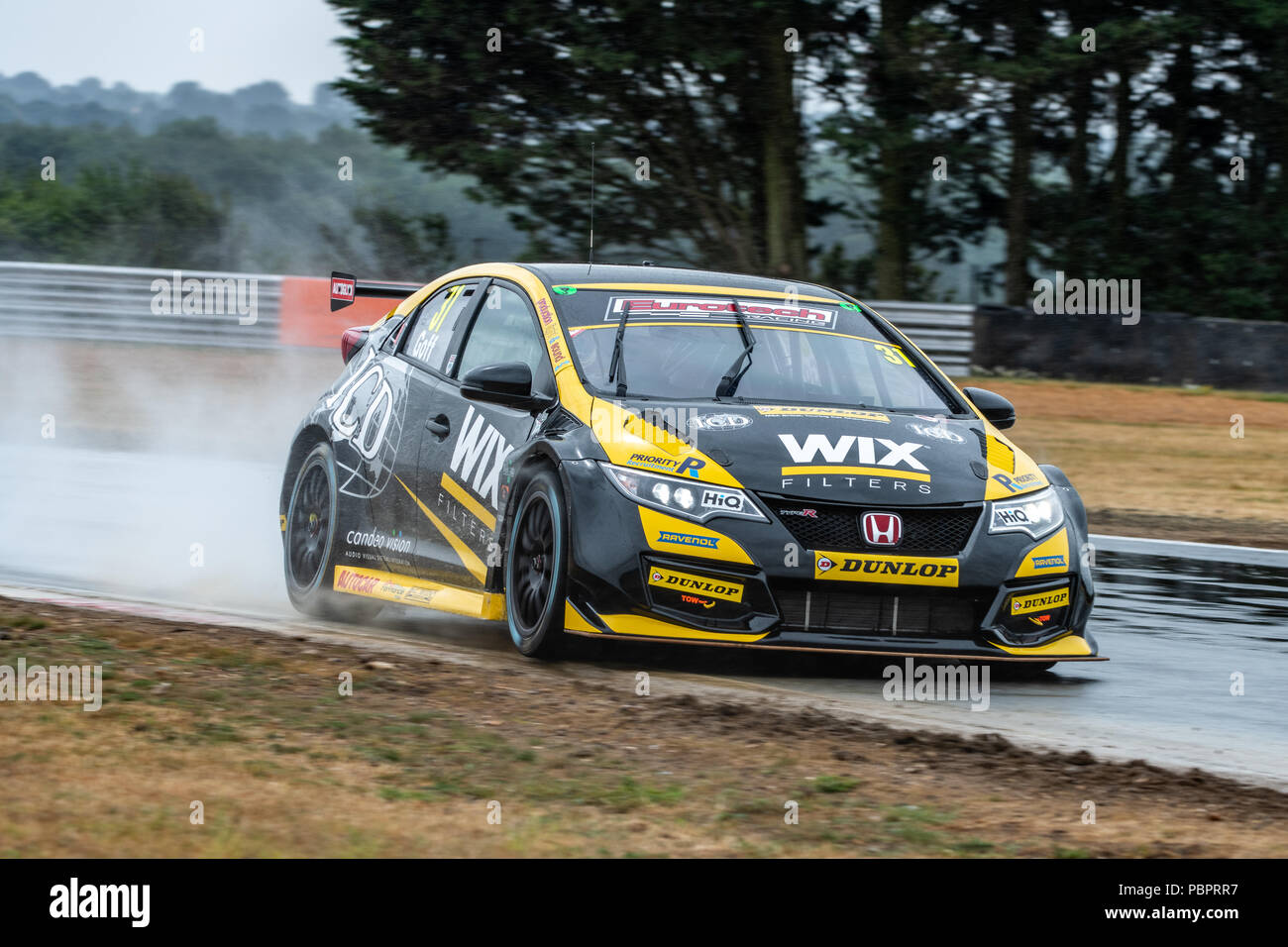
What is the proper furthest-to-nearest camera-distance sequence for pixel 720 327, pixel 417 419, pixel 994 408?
pixel 417 419 < pixel 994 408 < pixel 720 327

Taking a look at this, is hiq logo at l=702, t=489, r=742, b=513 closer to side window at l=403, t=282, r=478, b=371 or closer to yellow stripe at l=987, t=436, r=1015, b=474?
yellow stripe at l=987, t=436, r=1015, b=474

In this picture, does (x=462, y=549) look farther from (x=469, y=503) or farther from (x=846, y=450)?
(x=846, y=450)

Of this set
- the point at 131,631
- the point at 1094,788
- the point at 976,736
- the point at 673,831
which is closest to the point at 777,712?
the point at 976,736

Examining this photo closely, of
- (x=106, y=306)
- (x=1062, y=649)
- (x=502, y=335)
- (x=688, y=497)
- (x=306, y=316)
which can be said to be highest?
(x=106, y=306)

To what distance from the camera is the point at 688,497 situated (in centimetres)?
661

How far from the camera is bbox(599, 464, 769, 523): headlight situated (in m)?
6.58

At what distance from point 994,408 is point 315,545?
3184 mm

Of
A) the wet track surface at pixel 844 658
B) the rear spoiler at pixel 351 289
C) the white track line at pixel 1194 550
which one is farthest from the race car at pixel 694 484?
the white track line at pixel 1194 550

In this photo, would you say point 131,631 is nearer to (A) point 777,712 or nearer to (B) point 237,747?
(B) point 237,747

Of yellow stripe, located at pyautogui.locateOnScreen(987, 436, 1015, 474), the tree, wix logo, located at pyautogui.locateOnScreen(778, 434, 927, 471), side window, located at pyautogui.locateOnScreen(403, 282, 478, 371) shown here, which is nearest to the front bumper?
wix logo, located at pyautogui.locateOnScreen(778, 434, 927, 471)

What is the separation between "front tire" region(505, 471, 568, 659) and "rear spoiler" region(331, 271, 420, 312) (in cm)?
243

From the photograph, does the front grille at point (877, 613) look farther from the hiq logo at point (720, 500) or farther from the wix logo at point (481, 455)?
the wix logo at point (481, 455)

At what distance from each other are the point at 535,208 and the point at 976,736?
19803mm

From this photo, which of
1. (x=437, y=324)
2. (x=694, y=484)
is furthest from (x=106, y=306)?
(x=694, y=484)
